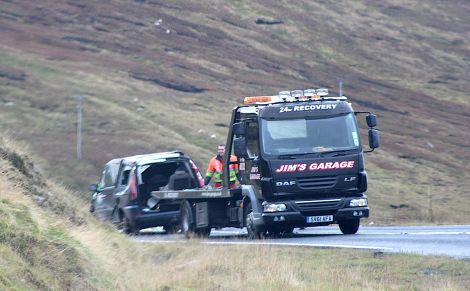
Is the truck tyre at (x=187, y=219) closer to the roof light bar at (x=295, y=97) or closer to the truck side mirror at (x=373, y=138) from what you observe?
the roof light bar at (x=295, y=97)

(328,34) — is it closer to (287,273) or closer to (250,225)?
A: (250,225)

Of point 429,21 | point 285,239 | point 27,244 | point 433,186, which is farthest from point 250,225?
point 429,21

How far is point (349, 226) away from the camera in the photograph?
19.7 m

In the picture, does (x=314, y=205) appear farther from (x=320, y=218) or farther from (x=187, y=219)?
(x=187, y=219)

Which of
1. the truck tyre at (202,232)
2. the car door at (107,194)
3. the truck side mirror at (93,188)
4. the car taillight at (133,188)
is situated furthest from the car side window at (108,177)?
the truck tyre at (202,232)

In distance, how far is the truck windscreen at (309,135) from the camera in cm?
1816

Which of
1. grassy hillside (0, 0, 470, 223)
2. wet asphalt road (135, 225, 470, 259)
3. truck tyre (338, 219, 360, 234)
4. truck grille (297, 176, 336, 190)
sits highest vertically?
truck grille (297, 176, 336, 190)

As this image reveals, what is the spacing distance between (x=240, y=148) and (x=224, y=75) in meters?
38.5

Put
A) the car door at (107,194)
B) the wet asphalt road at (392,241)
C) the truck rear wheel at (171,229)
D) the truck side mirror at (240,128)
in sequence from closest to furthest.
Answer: the wet asphalt road at (392,241) → the truck side mirror at (240,128) → the truck rear wheel at (171,229) → the car door at (107,194)

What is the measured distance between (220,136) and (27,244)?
1277 inches

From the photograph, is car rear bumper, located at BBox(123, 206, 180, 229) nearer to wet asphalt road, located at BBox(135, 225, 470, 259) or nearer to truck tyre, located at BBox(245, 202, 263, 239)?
wet asphalt road, located at BBox(135, 225, 470, 259)

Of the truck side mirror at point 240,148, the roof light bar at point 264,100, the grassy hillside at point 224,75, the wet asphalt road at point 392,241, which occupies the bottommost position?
the grassy hillside at point 224,75

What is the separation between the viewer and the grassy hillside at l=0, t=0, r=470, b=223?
39594mm

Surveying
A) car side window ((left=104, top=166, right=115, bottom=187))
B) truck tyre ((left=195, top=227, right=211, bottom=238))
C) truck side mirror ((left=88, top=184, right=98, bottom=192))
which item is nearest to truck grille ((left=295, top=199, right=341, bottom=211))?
truck tyre ((left=195, top=227, right=211, bottom=238))
